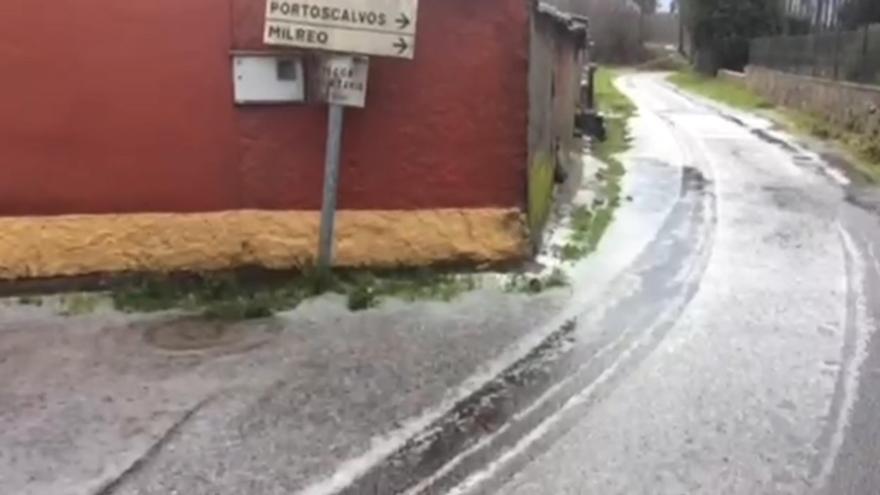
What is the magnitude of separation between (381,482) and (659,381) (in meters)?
1.88

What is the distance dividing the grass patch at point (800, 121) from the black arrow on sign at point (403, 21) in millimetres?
9008

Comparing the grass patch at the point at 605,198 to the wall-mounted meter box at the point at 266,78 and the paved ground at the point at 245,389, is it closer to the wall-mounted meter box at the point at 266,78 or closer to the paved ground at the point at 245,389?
the paved ground at the point at 245,389

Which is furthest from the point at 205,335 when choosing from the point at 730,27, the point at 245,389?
the point at 730,27

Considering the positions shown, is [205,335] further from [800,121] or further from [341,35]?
[800,121]

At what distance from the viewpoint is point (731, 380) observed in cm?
566

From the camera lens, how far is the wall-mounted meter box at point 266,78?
7.30m

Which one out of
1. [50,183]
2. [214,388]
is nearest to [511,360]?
[214,388]

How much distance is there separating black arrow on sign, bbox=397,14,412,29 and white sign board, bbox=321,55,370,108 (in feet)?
1.03

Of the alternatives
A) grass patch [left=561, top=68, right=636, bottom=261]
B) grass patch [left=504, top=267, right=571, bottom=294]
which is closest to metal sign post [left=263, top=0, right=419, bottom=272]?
grass patch [left=504, top=267, right=571, bottom=294]

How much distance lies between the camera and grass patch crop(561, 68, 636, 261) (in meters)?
9.05

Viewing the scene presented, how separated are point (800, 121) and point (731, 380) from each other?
19030 millimetres

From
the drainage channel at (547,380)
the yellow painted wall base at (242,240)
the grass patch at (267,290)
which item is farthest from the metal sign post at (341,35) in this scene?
the drainage channel at (547,380)

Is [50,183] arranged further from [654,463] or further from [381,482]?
[654,463]

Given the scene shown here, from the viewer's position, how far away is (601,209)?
11.2m
